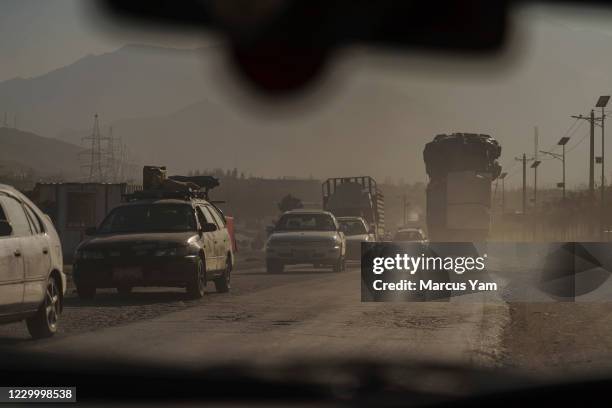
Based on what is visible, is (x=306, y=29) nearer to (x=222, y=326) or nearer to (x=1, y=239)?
(x=1, y=239)

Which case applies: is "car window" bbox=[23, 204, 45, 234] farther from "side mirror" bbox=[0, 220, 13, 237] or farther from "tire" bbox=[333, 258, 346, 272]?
"tire" bbox=[333, 258, 346, 272]

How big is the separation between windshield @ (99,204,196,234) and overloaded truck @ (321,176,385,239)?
89.8 feet

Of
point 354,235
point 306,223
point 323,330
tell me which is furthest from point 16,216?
point 354,235

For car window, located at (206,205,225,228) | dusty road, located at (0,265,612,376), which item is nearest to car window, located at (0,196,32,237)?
dusty road, located at (0,265,612,376)

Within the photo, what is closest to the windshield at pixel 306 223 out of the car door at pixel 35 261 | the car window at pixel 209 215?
the car window at pixel 209 215

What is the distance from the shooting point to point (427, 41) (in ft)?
24.3

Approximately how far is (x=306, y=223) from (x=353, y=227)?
701cm

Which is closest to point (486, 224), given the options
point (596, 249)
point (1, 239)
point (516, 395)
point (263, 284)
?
point (596, 249)

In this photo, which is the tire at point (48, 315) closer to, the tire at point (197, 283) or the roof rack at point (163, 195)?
the tire at point (197, 283)

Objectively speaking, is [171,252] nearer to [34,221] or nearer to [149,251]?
[149,251]

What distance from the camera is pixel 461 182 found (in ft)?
137

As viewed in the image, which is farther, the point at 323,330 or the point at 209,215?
the point at 209,215

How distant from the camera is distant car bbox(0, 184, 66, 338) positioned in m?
11.9

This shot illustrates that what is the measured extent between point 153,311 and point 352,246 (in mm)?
22550
